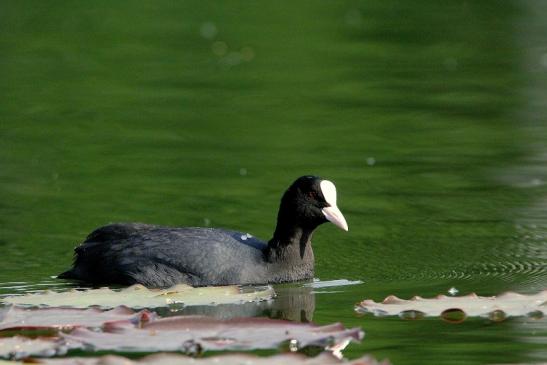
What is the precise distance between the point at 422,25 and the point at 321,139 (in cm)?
760

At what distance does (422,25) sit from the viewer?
2078 centimetres

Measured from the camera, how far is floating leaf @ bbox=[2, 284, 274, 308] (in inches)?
289

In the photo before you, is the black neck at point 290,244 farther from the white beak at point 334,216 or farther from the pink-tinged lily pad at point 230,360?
the pink-tinged lily pad at point 230,360

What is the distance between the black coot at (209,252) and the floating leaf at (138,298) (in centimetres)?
143

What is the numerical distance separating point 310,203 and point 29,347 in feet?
11.4

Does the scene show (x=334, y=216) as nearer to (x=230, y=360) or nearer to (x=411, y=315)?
(x=411, y=315)

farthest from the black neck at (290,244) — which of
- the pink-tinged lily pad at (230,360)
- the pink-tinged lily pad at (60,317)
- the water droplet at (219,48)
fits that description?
the water droplet at (219,48)

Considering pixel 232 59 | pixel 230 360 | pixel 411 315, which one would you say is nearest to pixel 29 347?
pixel 230 360

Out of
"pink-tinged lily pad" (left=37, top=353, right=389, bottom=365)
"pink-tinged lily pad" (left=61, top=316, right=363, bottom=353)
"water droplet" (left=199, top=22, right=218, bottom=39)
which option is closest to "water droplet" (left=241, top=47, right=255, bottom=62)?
"water droplet" (left=199, top=22, right=218, bottom=39)

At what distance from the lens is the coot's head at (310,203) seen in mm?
9203

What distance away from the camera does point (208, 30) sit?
20.5 m

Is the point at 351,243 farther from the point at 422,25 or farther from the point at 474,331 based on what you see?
the point at 422,25

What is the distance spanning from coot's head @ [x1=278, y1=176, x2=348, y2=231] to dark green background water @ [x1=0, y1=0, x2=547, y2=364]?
43 centimetres

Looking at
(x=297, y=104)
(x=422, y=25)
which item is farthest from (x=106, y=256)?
(x=422, y=25)
